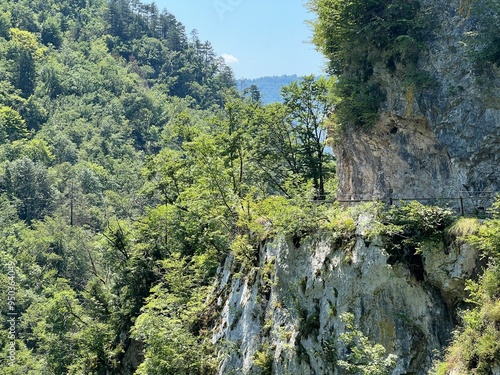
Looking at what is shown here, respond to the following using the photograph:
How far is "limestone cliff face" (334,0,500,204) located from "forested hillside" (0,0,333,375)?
4.06 metres

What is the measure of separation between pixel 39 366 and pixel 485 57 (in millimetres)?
34848

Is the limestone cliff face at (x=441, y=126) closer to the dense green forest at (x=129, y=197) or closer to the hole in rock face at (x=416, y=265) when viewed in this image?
the dense green forest at (x=129, y=197)

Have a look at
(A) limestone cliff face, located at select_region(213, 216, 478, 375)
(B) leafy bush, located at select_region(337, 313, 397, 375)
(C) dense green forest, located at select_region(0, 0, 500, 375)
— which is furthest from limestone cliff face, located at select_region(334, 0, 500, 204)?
(B) leafy bush, located at select_region(337, 313, 397, 375)

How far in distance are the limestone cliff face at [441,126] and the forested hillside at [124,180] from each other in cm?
406

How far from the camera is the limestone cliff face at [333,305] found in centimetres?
1275

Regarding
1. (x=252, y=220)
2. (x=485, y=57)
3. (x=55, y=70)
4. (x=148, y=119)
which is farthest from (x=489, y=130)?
(x=55, y=70)

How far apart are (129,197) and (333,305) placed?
71859 millimetres

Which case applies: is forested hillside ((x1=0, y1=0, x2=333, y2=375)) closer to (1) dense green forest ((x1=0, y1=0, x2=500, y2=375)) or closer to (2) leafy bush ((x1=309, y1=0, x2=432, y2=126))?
(1) dense green forest ((x1=0, y1=0, x2=500, y2=375))

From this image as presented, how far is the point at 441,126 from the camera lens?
63.6 feet

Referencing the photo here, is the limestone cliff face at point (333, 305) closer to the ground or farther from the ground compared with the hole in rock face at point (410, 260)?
closer to the ground

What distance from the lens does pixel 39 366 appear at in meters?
39.3

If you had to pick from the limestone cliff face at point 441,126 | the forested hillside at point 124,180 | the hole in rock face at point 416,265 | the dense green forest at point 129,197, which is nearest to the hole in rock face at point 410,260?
the hole in rock face at point 416,265

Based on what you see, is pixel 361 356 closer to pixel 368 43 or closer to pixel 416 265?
pixel 416 265

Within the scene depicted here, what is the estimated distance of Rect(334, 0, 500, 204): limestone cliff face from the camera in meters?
18.3
